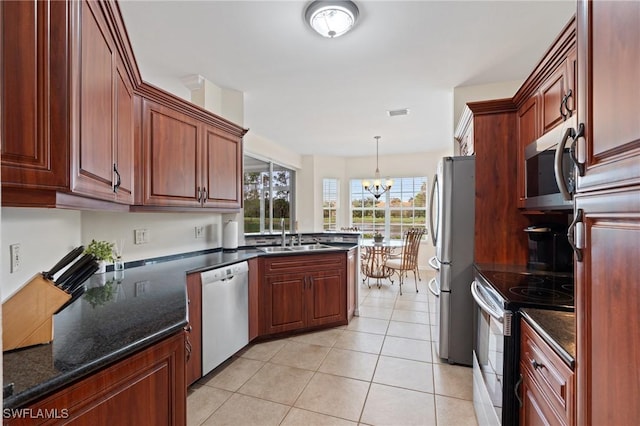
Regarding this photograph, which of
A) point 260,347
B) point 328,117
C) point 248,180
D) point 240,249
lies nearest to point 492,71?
point 328,117

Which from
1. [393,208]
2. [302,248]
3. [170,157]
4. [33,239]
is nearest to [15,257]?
[33,239]

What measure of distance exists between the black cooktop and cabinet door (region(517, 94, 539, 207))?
560 millimetres

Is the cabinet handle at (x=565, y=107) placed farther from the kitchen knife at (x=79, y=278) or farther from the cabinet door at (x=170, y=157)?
the cabinet door at (x=170, y=157)

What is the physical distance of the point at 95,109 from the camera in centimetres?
123

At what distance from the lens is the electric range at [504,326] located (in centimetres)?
139

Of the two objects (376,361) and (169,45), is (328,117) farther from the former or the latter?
(376,361)

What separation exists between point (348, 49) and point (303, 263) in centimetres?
202

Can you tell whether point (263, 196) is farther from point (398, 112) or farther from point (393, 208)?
point (393, 208)

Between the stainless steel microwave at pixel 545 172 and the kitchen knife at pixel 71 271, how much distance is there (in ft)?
7.36

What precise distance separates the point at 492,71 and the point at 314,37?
1.75 metres

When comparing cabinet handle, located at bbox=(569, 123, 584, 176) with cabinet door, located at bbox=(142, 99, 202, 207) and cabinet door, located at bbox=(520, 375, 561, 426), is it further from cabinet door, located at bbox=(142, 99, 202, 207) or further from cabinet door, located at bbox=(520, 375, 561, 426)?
cabinet door, located at bbox=(142, 99, 202, 207)

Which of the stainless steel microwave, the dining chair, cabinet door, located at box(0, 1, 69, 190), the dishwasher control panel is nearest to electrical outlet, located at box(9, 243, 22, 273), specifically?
cabinet door, located at box(0, 1, 69, 190)

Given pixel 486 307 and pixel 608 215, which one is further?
pixel 486 307

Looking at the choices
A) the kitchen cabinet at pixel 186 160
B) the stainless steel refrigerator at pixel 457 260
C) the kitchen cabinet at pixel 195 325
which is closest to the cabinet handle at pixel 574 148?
the stainless steel refrigerator at pixel 457 260
